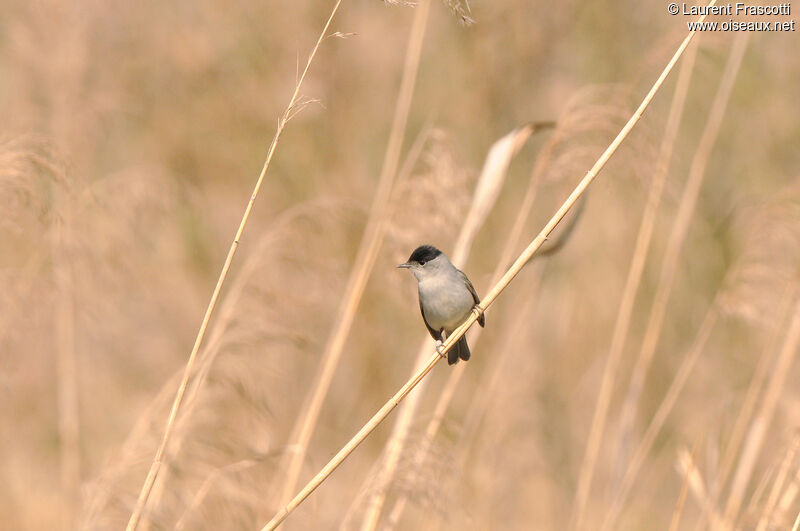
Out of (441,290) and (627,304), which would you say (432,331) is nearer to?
(441,290)

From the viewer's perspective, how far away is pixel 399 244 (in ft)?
11.7

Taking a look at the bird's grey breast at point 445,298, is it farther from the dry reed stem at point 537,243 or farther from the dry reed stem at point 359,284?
the dry reed stem at point 537,243

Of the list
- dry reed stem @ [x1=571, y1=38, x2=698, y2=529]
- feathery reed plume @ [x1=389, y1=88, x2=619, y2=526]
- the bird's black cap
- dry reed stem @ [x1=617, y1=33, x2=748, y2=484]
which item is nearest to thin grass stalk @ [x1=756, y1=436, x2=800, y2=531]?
dry reed stem @ [x1=571, y1=38, x2=698, y2=529]

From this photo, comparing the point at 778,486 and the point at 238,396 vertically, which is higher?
the point at 238,396

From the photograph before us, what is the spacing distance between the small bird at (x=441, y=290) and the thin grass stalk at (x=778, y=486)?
117 cm

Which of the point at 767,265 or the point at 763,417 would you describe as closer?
the point at 763,417

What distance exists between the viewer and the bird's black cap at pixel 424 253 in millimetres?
3332

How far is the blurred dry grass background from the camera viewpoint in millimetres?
3365

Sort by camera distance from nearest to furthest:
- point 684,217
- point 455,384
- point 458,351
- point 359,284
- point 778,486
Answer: point 778,486 < point 455,384 < point 359,284 < point 458,351 < point 684,217

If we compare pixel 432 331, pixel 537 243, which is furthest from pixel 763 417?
pixel 537 243

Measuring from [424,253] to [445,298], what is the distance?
20 cm

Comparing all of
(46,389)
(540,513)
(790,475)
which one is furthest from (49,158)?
Result: (540,513)

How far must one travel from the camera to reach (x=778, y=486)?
2.69 metres

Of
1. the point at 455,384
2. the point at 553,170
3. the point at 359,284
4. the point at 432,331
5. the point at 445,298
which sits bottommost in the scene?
the point at 455,384
